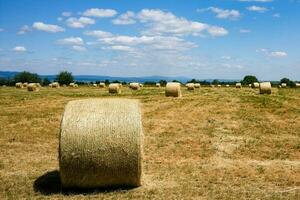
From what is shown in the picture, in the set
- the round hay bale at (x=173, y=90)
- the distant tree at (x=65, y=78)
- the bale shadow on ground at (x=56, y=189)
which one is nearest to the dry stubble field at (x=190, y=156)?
the bale shadow on ground at (x=56, y=189)

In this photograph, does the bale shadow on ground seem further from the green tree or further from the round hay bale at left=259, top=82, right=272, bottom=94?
the green tree

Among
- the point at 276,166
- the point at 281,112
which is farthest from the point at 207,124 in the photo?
the point at 276,166

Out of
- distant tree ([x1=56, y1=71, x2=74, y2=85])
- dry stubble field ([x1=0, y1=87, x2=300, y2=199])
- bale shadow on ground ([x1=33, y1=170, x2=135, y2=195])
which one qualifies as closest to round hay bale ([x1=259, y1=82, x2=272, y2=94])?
dry stubble field ([x1=0, y1=87, x2=300, y2=199])

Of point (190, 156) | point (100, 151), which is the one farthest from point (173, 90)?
point (100, 151)

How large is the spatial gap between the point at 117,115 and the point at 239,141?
7.48 m

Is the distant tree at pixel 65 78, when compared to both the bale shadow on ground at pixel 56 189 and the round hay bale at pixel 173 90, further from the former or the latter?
the bale shadow on ground at pixel 56 189

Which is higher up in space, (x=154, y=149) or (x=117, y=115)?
(x=117, y=115)

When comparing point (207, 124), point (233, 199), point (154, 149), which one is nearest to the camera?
point (233, 199)

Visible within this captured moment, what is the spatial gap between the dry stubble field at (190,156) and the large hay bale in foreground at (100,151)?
1.00 feet

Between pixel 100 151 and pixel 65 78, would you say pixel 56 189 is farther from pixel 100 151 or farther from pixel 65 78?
pixel 65 78

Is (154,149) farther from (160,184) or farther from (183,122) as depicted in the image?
(183,122)

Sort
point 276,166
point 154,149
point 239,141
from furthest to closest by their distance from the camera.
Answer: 1. point 239,141
2. point 154,149
3. point 276,166

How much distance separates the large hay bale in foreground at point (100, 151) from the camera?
10.7m

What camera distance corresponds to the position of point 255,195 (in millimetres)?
10711
